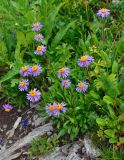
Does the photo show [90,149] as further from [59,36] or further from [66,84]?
[59,36]

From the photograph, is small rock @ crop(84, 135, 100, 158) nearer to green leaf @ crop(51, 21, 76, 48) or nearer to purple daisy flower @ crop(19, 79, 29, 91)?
purple daisy flower @ crop(19, 79, 29, 91)

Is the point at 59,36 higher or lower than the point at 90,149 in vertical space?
higher

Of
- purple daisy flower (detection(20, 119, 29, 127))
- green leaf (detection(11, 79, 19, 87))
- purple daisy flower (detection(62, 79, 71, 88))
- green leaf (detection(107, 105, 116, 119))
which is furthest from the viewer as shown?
green leaf (detection(11, 79, 19, 87))

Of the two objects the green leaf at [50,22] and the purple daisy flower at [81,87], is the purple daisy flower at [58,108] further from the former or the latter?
the green leaf at [50,22]

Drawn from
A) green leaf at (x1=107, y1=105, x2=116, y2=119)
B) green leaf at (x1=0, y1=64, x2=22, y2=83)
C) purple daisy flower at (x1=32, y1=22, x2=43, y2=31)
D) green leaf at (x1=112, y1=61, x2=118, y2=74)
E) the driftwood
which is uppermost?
purple daisy flower at (x1=32, y1=22, x2=43, y2=31)

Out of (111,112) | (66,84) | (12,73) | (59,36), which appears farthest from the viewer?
(59,36)

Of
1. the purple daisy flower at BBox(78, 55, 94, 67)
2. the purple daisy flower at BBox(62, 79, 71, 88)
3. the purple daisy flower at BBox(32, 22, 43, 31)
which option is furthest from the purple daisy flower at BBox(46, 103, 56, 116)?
the purple daisy flower at BBox(32, 22, 43, 31)

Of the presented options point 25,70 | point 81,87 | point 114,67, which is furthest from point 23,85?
point 114,67

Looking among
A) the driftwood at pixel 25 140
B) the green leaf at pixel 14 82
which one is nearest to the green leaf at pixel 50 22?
the green leaf at pixel 14 82
